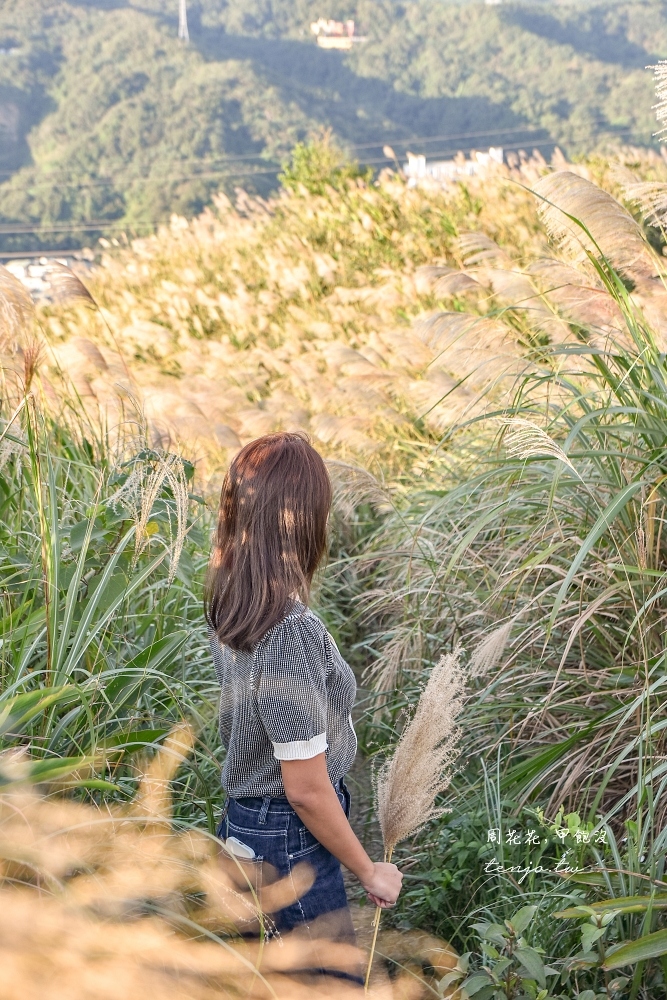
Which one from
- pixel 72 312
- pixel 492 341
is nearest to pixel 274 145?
pixel 72 312

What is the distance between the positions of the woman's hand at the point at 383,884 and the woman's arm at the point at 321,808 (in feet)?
0.06

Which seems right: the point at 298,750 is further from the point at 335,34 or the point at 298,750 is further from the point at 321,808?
the point at 335,34

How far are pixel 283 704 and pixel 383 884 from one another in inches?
Result: 17.9

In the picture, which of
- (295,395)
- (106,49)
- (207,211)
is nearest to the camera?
(295,395)

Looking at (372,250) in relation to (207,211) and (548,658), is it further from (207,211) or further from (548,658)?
(548,658)

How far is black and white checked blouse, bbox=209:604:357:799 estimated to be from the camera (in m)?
1.97

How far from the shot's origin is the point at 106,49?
159ft

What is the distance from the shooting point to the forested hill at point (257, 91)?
39.0 meters

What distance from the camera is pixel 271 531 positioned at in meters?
2.06

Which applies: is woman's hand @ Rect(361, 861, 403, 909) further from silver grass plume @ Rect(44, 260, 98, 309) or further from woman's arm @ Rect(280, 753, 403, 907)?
silver grass plume @ Rect(44, 260, 98, 309)

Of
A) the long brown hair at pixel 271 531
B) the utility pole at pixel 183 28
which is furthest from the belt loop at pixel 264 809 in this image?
the utility pole at pixel 183 28

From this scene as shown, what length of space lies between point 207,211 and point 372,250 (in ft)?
14.3

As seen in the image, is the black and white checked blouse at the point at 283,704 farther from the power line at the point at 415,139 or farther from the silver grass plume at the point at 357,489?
the power line at the point at 415,139

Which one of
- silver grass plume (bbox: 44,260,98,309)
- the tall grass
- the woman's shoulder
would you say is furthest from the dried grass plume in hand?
silver grass plume (bbox: 44,260,98,309)
